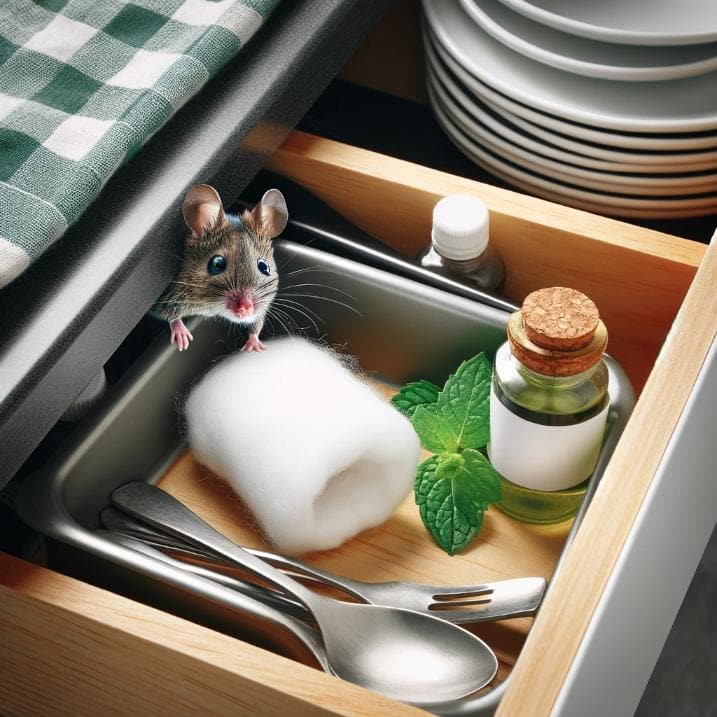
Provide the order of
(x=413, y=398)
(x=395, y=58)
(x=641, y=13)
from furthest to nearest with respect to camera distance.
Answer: (x=395, y=58)
(x=641, y=13)
(x=413, y=398)

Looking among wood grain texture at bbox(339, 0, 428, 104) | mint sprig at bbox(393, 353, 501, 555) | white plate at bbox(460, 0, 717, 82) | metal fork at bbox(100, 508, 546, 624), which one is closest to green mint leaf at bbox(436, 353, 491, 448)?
mint sprig at bbox(393, 353, 501, 555)

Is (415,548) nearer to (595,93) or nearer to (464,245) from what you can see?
(464,245)

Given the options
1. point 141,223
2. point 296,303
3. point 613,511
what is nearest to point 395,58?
point 296,303

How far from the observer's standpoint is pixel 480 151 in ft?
2.52

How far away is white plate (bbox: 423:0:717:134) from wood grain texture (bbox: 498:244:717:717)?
0.15m

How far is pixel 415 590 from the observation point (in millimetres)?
592

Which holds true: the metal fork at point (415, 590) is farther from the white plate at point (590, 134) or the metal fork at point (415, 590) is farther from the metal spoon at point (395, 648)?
the white plate at point (590, 134)

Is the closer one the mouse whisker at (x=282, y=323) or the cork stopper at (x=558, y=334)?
the cork stopper at (x=558, y=334)

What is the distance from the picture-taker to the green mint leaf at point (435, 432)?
0.64m

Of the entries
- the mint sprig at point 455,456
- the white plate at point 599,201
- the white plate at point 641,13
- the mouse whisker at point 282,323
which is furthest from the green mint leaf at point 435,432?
the white plate at point 641,13

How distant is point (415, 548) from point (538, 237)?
0.72ft

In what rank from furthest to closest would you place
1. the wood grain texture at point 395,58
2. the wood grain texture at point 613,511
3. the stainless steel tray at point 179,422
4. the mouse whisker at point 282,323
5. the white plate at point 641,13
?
the wood grain texture at point 395,58
the white plate at point 641,13
the mouse whisker at point 282,323
the stainless steel tray at point 179,422
the wood grain texture at point 613,511

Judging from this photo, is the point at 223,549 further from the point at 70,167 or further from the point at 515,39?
the point at 515,39

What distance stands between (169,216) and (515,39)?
291 mm
